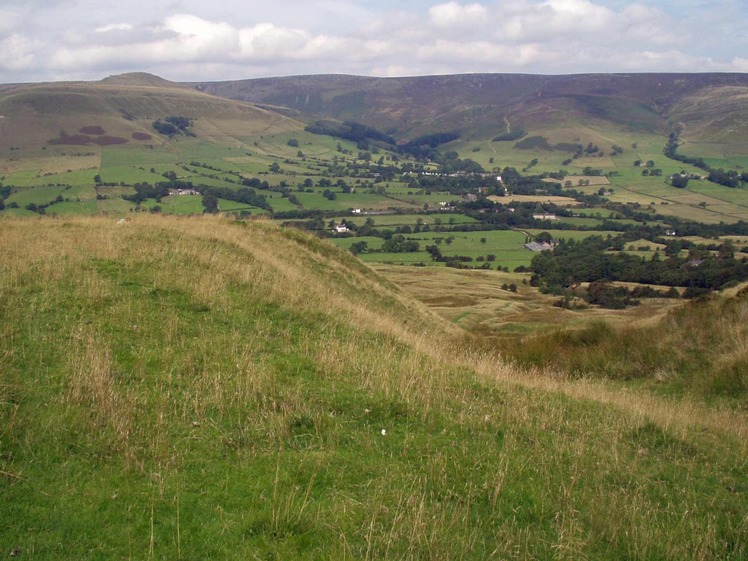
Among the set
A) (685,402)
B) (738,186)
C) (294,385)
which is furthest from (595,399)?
(738,186)

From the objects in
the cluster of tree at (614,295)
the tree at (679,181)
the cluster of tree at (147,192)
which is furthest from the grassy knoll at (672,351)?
the tree at (679,181)

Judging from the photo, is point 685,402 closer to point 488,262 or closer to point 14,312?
point 14,312

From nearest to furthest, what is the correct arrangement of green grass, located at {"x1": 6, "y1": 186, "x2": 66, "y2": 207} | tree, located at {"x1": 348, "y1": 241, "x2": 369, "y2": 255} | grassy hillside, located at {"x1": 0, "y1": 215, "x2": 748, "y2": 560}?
grassy hillside, located at {"x1": 0, "y1": 215, "x2": 748, "y2": 560}, green grass, located at {"x1": 6, "y1": 186, "x2": 66, "y2": 207}, tree, located at {"x1": 348, "y1": 241, "x2": 369, "y2": 255}

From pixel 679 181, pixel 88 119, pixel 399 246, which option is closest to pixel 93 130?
pixel 88 119

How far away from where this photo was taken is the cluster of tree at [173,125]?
166000 millimetres

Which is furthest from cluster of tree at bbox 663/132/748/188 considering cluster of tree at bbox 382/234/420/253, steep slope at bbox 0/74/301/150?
steep slope at bbox 0/74/301/150

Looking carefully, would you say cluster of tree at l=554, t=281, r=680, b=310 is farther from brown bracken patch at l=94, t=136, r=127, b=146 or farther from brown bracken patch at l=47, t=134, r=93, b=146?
brown bracken patch at l=47, t=134, r=93, b=146

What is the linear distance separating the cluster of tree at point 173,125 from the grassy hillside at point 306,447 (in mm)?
164900

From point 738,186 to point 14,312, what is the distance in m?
159

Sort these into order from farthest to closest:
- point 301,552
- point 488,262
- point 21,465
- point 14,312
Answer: point 488,262
point 14,312
point 21,465
point 301,552

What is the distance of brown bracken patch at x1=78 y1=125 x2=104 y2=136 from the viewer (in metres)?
145

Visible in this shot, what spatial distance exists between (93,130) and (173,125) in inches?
1166

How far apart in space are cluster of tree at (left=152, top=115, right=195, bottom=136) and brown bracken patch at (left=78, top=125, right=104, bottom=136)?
18.3 m

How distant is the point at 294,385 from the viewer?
9789mm
